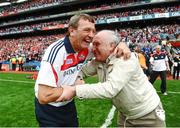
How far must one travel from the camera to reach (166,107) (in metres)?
9.39

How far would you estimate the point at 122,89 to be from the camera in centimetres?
285

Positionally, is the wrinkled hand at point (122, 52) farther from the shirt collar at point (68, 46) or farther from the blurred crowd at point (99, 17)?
the blurred crowd at point (99, 17)

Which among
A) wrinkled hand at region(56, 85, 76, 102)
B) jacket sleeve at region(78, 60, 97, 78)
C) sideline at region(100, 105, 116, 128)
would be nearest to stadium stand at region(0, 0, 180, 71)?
sideline at region(100, 105, 116, 128)

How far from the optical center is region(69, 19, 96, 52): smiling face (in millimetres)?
3039

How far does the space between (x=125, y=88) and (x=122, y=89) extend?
26 millimetres

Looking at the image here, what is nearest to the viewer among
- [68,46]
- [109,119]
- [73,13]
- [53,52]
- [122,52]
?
[122,52]

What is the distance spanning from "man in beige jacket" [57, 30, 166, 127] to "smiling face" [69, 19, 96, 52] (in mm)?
147

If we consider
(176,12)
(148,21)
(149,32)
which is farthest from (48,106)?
(148,21)

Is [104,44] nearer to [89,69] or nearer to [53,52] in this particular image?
[53,52]

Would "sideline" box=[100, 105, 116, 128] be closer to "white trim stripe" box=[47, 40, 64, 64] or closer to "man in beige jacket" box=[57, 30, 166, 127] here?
"man in beige jacket" box=[57, 30, 166, 127]

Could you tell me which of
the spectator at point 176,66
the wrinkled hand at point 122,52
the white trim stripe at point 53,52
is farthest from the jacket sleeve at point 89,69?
the spectator at point 176,66

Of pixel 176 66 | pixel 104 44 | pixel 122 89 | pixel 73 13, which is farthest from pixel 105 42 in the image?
pixel 73 13

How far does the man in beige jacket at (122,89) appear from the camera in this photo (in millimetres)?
2641

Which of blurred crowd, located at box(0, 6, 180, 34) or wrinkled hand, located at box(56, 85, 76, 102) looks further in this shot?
blurred crowd, located at box(0, 6, 180, 34)
